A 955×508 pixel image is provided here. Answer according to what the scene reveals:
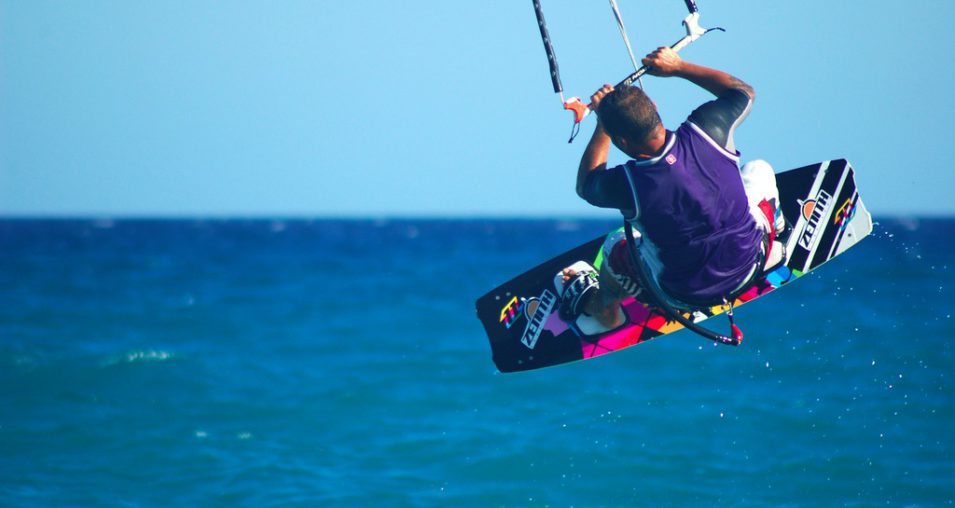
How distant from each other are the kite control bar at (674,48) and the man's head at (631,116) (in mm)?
147

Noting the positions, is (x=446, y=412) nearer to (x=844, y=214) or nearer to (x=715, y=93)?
(x=844, y=214)

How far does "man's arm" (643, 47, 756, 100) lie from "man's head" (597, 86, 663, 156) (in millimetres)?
475

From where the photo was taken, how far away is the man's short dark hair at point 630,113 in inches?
198

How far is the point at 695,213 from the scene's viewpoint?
5293 mm

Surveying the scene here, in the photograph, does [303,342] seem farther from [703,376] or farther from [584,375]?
[703,376]

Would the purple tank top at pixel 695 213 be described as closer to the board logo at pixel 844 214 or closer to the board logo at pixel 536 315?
the board logo at pixel 844 214

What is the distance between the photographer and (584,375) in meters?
13.8

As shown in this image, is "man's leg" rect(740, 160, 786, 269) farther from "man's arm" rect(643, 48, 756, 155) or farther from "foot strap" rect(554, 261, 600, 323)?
"foot strap" rect(554, 261, 600, 323)

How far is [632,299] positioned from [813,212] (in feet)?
4.59

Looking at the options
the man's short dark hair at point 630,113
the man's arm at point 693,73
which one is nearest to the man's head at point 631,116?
the man's short dark hair at point 630,113

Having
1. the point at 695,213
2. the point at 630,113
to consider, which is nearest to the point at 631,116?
the point at 630,113

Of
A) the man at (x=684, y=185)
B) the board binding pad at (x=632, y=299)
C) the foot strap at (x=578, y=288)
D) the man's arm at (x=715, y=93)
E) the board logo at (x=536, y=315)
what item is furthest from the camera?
the board logo at (x=536, y=315)

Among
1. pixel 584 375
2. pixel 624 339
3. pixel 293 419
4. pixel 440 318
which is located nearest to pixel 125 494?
pixel 293 419

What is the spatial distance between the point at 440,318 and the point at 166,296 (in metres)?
7.46
